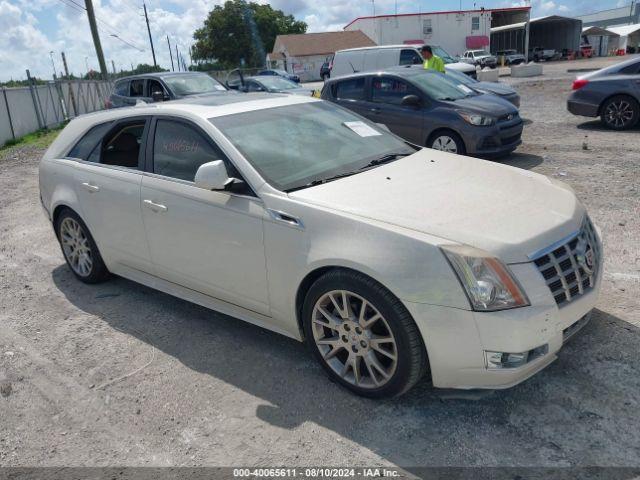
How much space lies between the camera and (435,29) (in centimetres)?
6184

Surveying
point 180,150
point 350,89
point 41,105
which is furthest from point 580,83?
point 41,105

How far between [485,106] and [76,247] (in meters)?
6.41

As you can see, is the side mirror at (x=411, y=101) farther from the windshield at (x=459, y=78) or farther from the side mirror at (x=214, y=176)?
the side mirror at (x=214, y=176)

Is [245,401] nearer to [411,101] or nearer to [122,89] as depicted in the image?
[411,101]

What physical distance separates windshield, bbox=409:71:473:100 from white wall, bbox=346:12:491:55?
54374mm

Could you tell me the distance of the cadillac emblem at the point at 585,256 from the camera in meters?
2.98

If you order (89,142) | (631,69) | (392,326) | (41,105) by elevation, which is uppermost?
(89,142)

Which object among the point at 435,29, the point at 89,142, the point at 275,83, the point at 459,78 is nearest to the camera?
the point at 89,142

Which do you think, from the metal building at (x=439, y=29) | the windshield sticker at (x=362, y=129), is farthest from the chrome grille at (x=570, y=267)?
the metal building at (x=439, y=29)

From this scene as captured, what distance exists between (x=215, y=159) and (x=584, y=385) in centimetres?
264

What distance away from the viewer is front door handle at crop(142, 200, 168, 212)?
3.92 metres

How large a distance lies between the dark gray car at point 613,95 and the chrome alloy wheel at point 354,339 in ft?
31.8

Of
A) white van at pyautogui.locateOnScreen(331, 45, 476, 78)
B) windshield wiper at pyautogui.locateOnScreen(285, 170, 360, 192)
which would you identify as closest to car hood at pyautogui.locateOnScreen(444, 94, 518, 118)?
windshield wiper at pyautogui.locateOnScreen(285, 170, 360, 192)

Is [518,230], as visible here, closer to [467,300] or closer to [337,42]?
[467,300]
